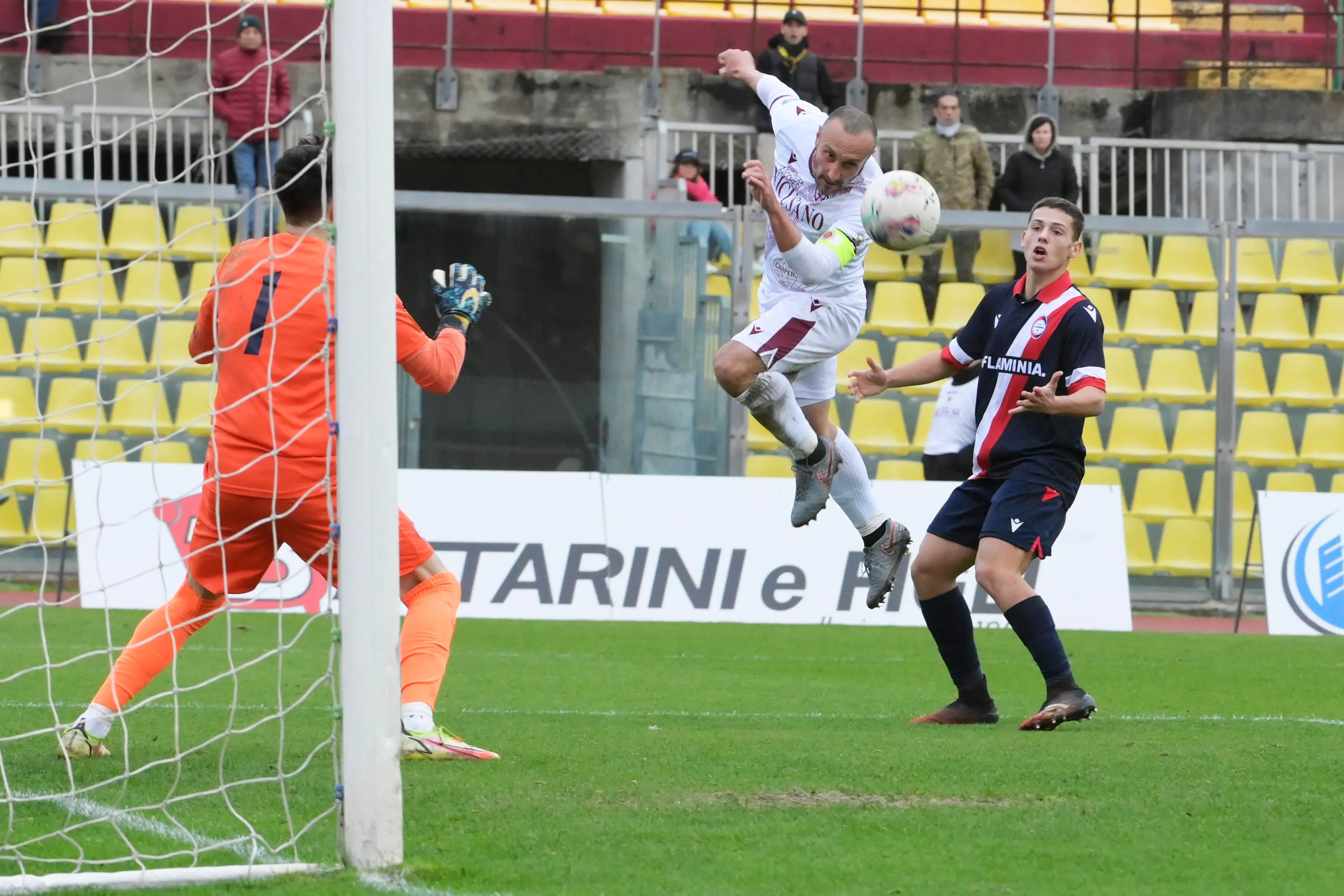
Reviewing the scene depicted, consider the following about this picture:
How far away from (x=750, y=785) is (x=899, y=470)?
9.56 meters

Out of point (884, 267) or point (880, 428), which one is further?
point (884, 267)

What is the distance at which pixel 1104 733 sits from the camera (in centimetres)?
648

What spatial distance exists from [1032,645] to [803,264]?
1.80m

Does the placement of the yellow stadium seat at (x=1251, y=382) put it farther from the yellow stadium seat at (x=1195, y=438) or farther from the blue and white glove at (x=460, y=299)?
the blue and white glove at (x=460, y=299)

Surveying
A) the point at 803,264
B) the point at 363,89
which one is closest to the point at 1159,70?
the point at 803,264

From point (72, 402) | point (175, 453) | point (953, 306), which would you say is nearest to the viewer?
point (175, 453)

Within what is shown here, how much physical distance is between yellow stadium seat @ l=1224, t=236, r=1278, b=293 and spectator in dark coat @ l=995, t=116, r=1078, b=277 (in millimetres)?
1654

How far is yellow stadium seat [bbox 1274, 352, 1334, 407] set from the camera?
49.5ft

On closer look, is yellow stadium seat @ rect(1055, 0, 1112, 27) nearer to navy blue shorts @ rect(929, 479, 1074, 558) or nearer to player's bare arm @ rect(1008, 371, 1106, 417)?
navy blue shorts @ rect(929, 479, 1074, 558)

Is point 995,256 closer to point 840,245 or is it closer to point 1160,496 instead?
point 1160,496

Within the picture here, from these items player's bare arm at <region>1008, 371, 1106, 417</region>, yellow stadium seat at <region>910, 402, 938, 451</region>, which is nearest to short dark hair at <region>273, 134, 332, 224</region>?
player's bare arm at <region>1008, 371, 1106, 417</region>

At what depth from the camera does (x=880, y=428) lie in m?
14.7

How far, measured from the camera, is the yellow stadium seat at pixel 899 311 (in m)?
15.0

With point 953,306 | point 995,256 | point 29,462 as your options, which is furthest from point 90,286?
point 995,256
